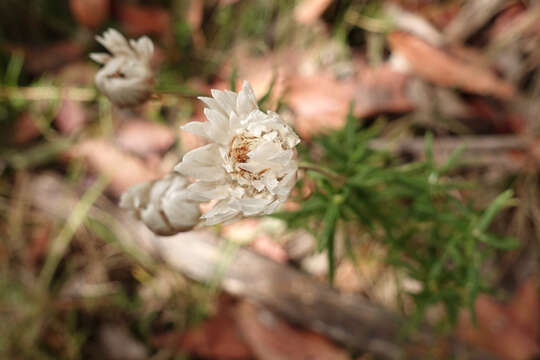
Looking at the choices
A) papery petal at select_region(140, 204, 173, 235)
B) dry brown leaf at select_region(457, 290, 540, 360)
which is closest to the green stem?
papery petal at select_region(140, 204, 173, 235)

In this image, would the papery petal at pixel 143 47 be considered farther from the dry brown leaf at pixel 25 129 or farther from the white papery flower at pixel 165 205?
the dry brown leaf at pixel 25 129

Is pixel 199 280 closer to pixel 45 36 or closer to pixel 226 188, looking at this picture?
pixel 226 188

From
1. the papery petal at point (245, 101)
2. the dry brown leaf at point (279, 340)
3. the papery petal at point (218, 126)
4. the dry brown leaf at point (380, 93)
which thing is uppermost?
the papery petal at point (245, 101)

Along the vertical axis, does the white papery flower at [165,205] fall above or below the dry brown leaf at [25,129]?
above

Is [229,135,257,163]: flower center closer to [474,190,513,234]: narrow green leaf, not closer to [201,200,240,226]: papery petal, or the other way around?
[201,200,240,226]: papery petal

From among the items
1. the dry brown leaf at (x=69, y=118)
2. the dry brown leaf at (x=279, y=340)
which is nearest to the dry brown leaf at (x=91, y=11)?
the dry brown leaf at (x=69, y=118)

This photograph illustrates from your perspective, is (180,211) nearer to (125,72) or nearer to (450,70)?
(125,72)

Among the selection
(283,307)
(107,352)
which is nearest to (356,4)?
(283,307)
